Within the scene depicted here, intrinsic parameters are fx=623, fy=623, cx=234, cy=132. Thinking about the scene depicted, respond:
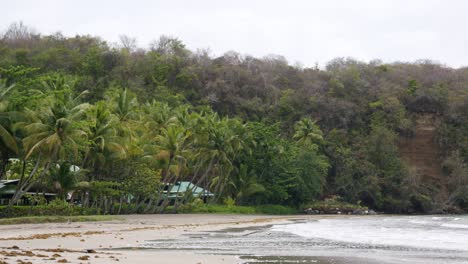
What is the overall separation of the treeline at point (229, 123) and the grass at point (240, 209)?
4.75 ft

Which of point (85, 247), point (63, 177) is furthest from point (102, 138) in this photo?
point (85, 247)

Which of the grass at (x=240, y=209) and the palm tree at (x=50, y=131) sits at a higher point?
the palm tree at (x=50, y=131)

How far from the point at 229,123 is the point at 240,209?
7.96m

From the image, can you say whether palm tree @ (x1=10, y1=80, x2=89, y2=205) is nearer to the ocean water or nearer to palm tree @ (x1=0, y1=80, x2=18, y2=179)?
palm tree @ (x1=0, y1=80, x2=18, y2=179)

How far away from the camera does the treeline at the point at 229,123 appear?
3916 cm

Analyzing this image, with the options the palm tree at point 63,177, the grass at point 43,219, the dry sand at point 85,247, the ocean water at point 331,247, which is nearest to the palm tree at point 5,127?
the grass at point 43,219

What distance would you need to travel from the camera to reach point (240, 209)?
180 feet

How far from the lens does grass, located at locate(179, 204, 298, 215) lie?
50.6 metres

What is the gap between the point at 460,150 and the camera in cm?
7612

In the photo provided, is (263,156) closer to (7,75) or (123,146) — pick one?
(123,146)

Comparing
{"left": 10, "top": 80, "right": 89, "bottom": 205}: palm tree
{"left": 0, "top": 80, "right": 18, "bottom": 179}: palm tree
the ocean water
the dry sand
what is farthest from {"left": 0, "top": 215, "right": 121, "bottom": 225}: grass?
the ocean water

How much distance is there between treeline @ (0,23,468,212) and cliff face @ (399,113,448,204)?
0.95m

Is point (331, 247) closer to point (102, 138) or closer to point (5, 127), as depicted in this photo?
point (5, 127)

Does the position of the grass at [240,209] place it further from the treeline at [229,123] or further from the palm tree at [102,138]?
the palm tree at [102,138]
